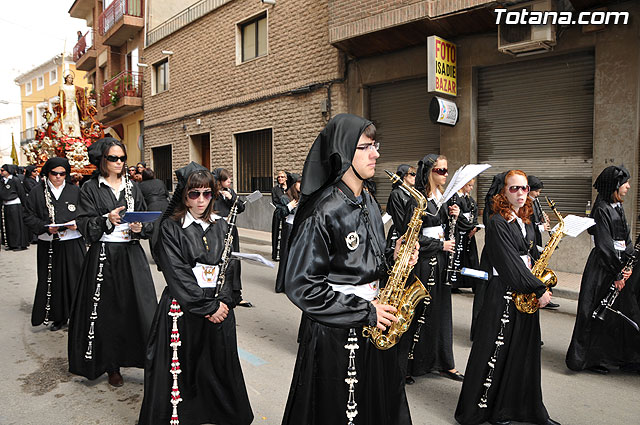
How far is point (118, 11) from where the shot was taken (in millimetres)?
25844

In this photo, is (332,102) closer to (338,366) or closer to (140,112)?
Result: (338,366)

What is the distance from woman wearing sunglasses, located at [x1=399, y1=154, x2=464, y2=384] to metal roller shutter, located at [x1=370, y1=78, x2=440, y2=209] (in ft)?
24.2

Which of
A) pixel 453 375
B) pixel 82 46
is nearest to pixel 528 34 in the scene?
pixel 453 375

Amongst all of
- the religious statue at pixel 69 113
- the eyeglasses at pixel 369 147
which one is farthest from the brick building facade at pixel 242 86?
the eyeglasses at pixel 369 147

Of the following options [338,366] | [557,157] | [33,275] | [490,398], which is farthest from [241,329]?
[557,157]

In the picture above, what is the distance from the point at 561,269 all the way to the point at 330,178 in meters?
8.91

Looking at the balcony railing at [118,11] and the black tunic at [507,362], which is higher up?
the balcony railing at [118,11]

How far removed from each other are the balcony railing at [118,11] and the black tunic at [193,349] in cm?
2462

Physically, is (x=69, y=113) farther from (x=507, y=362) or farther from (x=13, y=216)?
(x=507, y=362)

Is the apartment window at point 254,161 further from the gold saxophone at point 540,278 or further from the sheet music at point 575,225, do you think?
the gold saxophone at point 540,278

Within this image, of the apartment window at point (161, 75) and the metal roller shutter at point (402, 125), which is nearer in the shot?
the metal roller shutter at point (402, 125)

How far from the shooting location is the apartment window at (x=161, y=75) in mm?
A: 23183

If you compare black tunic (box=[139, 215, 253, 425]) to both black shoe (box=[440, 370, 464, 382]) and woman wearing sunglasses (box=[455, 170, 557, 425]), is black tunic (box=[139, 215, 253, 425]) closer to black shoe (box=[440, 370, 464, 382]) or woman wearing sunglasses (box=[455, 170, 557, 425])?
woman wearing sunglasses (box=[455, 170, 557, 425])

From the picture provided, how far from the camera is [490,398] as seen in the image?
3893mm
